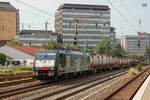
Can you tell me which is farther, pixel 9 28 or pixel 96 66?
pixel 9 28

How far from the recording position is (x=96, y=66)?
5891 centimetres

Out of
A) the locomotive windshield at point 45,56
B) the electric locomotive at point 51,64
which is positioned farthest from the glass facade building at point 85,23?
the locomotive windshield at point 45,56

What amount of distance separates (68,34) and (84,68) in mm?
142676

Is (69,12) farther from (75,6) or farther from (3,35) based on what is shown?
(3,35)

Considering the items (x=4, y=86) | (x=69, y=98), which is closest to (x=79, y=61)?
(x=4, y=86)

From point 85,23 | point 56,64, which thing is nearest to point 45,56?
point 56,64

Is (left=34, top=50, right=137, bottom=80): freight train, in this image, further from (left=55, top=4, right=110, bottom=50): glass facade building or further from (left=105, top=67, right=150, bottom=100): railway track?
(left=55, top=4, right=110, bottom=50): glass facade building

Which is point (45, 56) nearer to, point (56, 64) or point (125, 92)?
point (56, 64)

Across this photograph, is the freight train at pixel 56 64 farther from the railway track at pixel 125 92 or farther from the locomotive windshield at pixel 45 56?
the railway track at pixel 125 92

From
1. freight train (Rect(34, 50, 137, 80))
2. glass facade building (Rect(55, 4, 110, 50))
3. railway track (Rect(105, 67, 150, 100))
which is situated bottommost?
railway track (Rect(105, 67, 150, 100))

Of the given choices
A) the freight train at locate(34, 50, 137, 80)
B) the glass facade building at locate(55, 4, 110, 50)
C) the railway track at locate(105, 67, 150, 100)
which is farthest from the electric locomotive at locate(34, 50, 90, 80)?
the glass facade building at locate(55, 4, 110, 50)

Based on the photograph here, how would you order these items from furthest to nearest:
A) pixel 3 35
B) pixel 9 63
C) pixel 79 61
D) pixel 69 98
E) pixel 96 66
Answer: pixel 3 35
pixel 9 63
pixel 96 66
pixel 79 61
pixel 69 98

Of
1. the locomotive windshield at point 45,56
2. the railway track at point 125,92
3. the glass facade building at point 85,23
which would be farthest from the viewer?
the glass facade building at point 85,23

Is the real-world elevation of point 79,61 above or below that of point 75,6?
below
